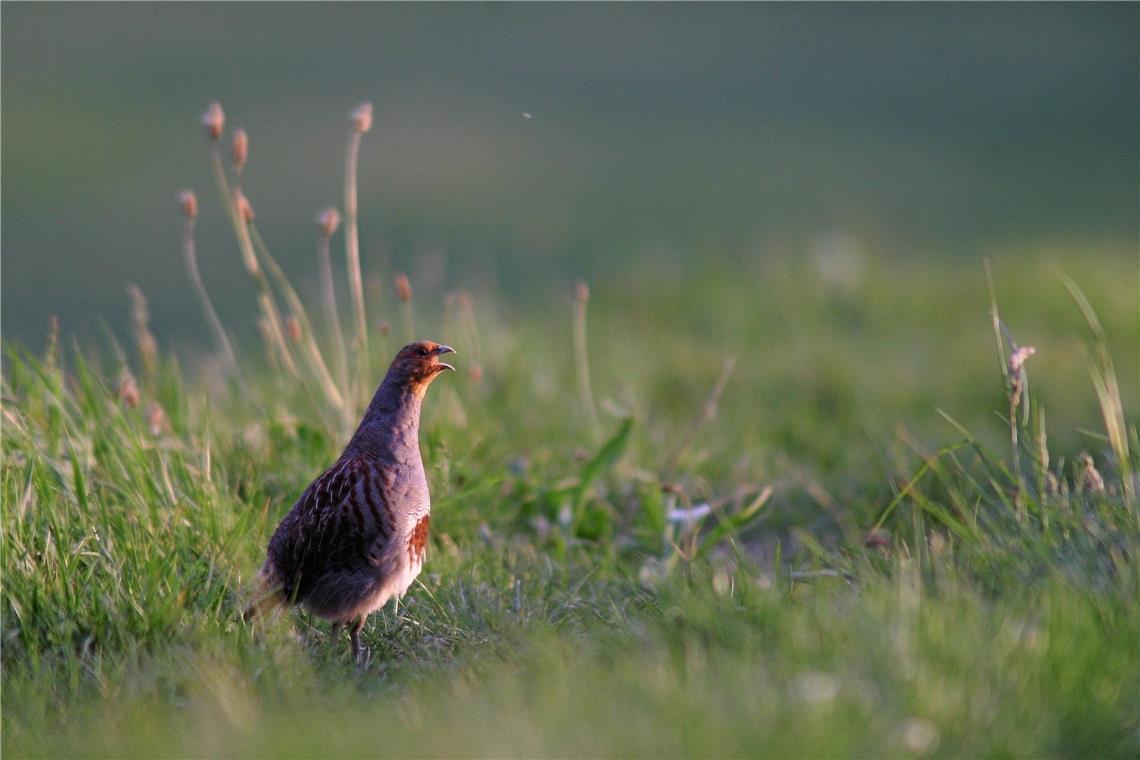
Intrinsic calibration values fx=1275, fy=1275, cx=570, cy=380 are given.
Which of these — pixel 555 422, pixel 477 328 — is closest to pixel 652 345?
pixel 477 328

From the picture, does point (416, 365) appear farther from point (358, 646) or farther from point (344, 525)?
point (358, 646)

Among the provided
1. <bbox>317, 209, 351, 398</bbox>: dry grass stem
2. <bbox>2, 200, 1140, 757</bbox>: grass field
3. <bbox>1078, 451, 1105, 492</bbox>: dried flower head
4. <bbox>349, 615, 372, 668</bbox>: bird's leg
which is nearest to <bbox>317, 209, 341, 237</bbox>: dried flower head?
<bbox>317, 209, 351, 398</bbox>: dry grass stem

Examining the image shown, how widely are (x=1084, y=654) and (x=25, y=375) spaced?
11.6 ft

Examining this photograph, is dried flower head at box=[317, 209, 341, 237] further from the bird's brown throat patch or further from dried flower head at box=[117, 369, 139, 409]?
the bird's brown throat patch

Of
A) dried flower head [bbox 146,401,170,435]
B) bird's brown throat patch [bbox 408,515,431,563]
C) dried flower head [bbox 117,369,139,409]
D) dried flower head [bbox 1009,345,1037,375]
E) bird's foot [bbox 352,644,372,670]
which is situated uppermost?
dried flower head [bbox 1009,345,1037,375]

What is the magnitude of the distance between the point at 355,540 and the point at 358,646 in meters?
0.30

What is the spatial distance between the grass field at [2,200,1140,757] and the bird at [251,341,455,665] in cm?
11

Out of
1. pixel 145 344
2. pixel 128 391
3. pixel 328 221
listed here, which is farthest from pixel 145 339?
pixel 328 221

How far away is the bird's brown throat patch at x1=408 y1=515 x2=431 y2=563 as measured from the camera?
11.8ft

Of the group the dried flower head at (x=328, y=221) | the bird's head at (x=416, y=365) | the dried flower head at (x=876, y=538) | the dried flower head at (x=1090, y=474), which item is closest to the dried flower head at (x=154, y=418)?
the dried flower head at (x=328, y=221)

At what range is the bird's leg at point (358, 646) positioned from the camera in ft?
11.6

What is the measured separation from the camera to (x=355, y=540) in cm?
355

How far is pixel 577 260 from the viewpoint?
436 inches

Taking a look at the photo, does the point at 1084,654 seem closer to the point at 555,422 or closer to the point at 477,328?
the point at 555,422
